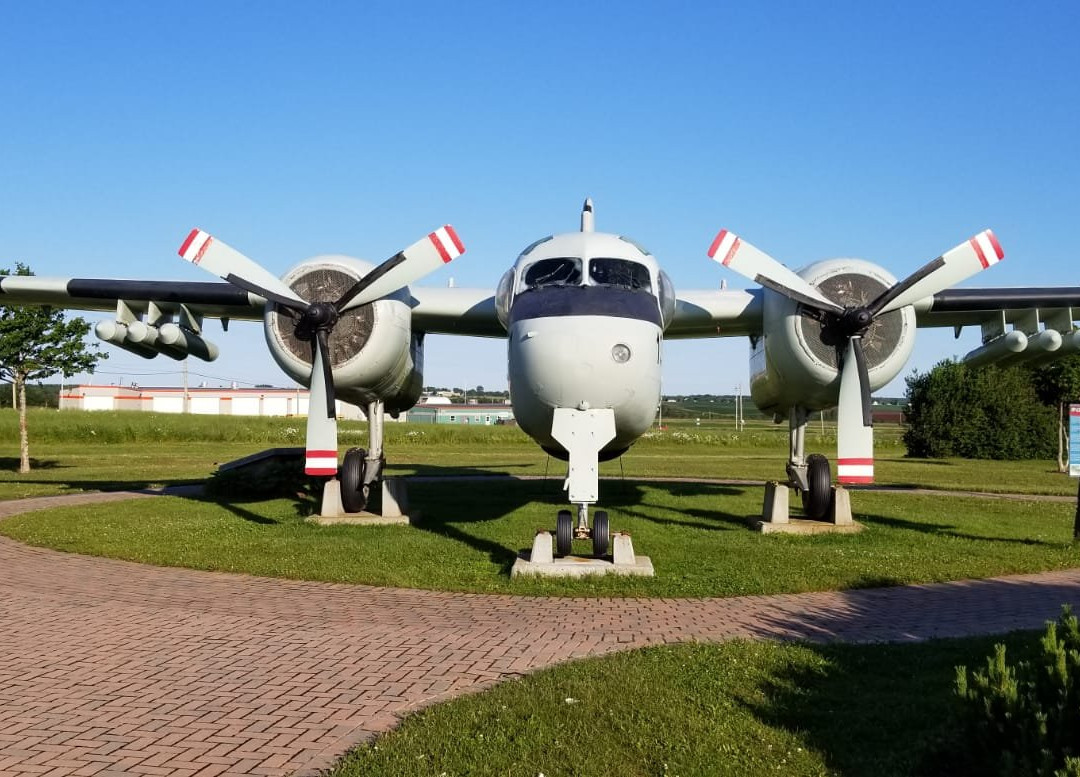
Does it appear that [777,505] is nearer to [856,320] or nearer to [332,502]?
[856,320]

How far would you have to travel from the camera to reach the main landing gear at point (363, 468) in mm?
14773

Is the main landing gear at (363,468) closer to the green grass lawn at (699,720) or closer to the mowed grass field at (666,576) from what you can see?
the mowed grass field at (666,576)

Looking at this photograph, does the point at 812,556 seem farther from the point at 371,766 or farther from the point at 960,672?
the point at 371,766

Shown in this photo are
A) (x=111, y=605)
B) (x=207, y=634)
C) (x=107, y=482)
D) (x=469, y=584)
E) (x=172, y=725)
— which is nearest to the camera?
(x=172, y=725)

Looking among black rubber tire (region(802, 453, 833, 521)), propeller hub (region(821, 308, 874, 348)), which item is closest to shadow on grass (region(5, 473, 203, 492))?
black rubber tire (region(802, 453, 833, 521))

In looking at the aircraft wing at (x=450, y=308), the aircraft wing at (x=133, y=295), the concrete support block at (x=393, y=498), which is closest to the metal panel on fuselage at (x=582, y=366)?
the aircraft wing at (x=450, y=308)

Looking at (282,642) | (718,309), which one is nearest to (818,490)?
(718,309)

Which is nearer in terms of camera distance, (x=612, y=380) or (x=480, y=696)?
(x=480, y=696)

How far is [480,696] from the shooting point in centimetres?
554

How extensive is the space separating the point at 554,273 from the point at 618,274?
0.79 m

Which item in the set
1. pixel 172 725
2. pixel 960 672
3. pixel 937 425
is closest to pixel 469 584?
pixel 172 725

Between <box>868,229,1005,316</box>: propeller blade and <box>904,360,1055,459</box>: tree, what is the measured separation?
1439 inches

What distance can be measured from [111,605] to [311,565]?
8.31 feet

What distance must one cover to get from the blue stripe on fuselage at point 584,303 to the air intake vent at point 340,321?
3.84 m
